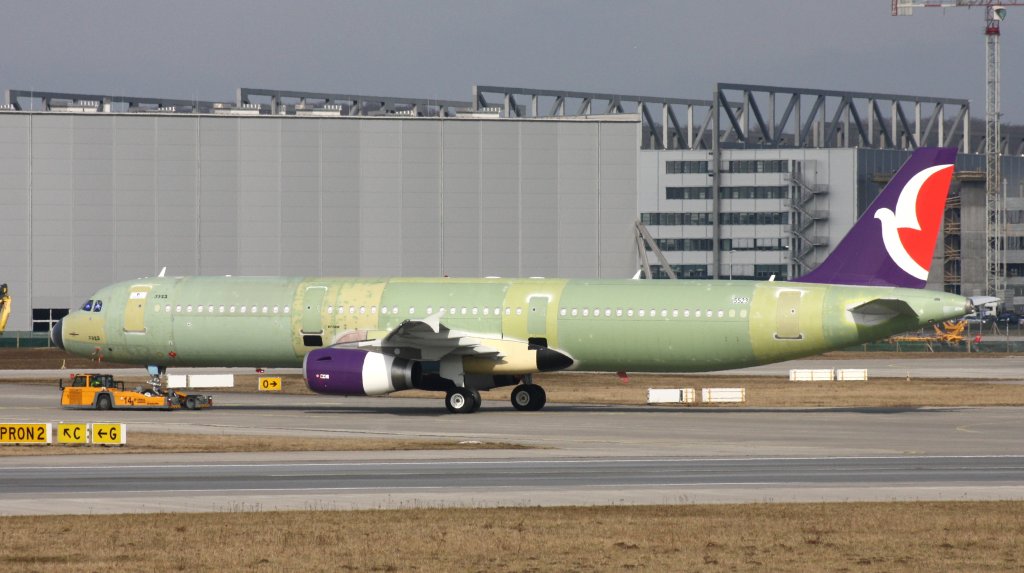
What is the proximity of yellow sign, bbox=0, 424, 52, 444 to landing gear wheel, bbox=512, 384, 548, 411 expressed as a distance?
66.8 feet

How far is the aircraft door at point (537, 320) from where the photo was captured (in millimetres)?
53656

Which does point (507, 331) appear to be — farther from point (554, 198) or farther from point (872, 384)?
point (554, 198)

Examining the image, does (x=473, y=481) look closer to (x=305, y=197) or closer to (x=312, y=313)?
(x=312, y=313)

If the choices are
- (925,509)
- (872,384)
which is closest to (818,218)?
(872,384)

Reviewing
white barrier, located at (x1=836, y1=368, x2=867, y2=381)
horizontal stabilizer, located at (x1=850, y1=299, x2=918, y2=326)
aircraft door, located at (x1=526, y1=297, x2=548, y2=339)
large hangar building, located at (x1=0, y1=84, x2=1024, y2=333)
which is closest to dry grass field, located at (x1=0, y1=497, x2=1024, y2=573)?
horizontal stabilizer, located at (x1=850, y1=299, x2=918, y2=326)

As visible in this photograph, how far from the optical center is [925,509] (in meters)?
26.1

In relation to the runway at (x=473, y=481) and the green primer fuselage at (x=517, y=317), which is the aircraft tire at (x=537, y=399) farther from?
the runway at (x=473, y=481)

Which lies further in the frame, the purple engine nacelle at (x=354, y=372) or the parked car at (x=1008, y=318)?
the parked car at (x=1008, y=318)

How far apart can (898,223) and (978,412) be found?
27.2 feet

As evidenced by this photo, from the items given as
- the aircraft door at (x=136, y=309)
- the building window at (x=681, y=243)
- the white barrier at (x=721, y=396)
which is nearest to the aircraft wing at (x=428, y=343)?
the aircraft door at (x=136, y=309)

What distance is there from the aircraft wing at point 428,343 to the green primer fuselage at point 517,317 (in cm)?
85

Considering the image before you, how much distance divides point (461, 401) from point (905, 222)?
18.0 metres

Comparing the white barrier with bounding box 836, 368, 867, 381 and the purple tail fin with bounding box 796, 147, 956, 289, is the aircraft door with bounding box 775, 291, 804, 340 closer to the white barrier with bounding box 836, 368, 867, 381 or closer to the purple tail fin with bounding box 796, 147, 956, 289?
the purple tail fin with bounding box 796, 147, 956, 289

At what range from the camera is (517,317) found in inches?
2125
